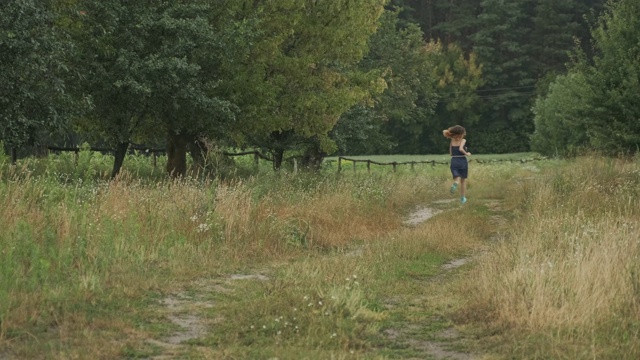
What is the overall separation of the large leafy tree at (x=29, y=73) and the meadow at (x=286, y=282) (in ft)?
11.2

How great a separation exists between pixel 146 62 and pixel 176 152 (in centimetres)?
456

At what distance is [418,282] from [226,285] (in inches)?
92.2

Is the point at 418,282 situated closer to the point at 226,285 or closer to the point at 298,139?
the point at 226,285

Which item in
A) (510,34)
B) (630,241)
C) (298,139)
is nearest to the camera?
(630,241)

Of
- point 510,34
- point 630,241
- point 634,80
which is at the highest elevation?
point 510,34

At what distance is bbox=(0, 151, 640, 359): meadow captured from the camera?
5.68m

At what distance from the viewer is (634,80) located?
20.4 metres

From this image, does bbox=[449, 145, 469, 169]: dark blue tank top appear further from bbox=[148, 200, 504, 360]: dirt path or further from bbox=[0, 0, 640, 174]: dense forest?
bbox=[148, 200, 504, 360]: dirt path

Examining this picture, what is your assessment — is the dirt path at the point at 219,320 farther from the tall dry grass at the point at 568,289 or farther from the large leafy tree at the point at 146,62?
the large leafy tree at the point at 146,62

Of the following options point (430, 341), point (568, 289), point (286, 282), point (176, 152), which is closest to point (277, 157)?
point (176, 152)

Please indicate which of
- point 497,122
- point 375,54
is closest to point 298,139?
point 375,54

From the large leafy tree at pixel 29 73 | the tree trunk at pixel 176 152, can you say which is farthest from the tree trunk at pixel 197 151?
the large leafy tree at pixel 29 73

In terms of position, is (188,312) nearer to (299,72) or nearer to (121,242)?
(121,242)

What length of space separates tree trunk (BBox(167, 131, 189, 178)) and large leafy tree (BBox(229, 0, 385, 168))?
156cm
